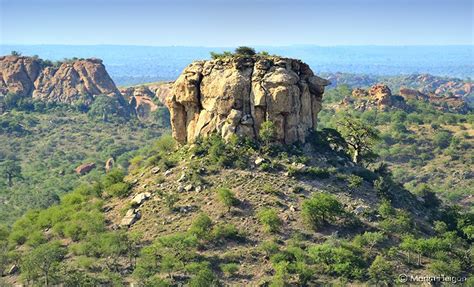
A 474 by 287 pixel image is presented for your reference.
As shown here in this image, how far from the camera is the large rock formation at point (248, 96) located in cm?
4519

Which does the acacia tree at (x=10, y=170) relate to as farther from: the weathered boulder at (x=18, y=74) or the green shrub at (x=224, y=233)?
the green shrub at (x=224, y=233)

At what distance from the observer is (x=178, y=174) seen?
45.3m

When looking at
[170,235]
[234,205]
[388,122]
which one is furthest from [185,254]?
[388,122]

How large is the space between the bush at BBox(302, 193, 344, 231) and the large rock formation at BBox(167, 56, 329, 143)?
8.28m

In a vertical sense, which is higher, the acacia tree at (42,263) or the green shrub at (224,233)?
the green shrub at (224,233)

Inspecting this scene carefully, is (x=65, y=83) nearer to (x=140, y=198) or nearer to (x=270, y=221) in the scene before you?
(x=140, y=198)

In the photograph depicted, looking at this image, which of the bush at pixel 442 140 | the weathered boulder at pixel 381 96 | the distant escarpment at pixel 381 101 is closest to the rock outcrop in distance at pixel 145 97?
the distant escarpment at pixel 381 101

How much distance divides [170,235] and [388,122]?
84484mm

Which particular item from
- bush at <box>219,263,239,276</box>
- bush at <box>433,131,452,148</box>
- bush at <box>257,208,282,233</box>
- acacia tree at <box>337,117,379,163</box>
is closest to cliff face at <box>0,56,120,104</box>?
bush at <box>433,131,452,148</box>

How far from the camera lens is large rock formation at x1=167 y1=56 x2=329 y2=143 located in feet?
148

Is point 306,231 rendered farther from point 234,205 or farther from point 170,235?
point 170,235

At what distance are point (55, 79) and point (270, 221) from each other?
5645 inches

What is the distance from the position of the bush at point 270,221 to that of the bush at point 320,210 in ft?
7.08

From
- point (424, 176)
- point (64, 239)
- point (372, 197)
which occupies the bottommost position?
point (424, 176)
